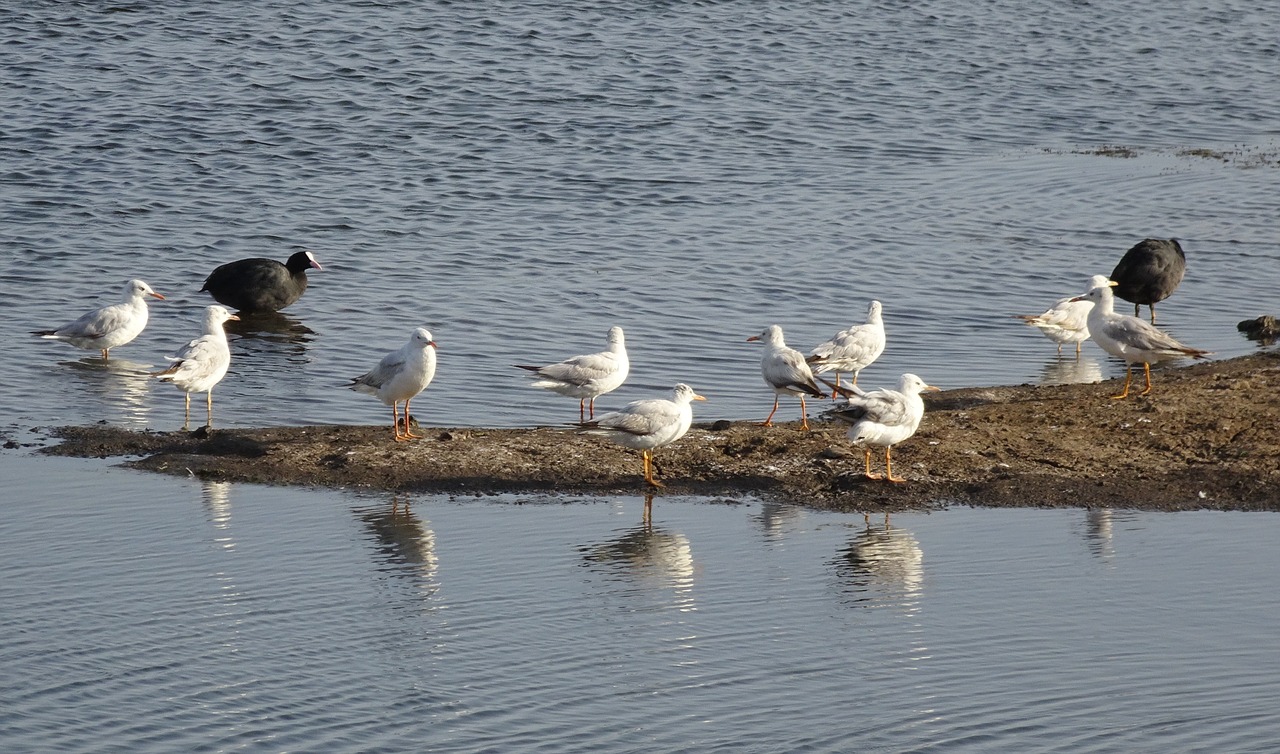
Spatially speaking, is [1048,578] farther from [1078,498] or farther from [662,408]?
[662,408]

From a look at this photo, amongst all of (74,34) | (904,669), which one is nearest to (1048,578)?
(904,669)

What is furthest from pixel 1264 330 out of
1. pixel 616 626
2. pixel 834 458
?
pixel 616 626

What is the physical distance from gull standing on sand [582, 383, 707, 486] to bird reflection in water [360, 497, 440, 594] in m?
1.36

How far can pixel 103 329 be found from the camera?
14.8 metres

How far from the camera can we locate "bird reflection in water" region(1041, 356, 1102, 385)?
1452 centimetres

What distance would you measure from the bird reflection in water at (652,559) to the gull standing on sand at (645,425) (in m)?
0.89

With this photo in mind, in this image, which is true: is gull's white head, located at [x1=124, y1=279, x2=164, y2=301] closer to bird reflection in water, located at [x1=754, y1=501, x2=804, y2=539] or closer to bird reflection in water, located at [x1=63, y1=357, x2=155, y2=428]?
bird reflection in water, located at [x1=63, y1=357, x2=155, y2=428]

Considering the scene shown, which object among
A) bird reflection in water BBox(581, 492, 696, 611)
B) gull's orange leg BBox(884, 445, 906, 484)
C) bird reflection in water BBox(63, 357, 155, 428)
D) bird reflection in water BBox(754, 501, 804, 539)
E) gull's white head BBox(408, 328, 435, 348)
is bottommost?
bird reflection in water BBox(754, 501, 804, 539)

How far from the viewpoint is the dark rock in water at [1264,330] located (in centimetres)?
1570

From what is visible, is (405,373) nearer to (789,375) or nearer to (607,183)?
(789,375)

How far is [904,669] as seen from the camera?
24.0 ft

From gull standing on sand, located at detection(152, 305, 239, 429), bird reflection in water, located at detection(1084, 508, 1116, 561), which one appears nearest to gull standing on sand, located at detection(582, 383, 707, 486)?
bird reflection in water, located at detection(1084, 508, 1116, 561)

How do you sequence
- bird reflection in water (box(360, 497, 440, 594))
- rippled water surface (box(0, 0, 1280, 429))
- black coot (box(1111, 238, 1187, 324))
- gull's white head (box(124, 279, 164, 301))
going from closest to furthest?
bird reflection in water (box(360, 497, 440, 594)) → rippled water surface (box(0, 0, 1280, 429)) → gull's white head (box(124, 279, 164, 301)) → black coot (box(1111, 238, 1187, 324))

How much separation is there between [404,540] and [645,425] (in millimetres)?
1863
